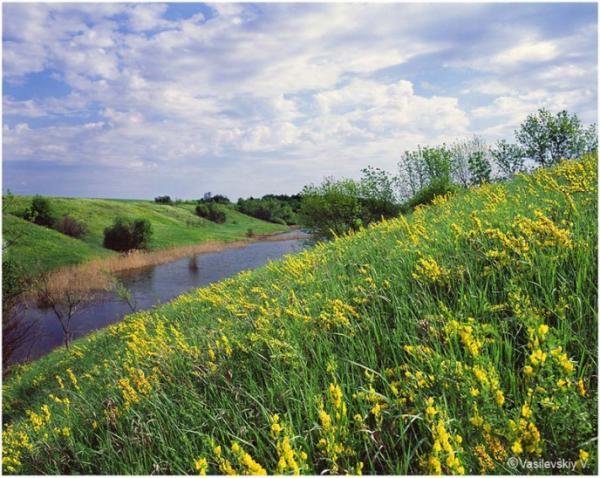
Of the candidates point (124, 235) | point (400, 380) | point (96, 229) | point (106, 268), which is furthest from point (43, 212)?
point (400, 380)

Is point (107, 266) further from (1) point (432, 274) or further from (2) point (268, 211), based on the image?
(2) point (268, 211)

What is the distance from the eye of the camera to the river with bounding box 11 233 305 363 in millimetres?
29859

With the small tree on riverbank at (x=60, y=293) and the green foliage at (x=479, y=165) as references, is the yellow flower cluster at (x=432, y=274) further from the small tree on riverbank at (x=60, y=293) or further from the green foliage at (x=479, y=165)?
the green foliage at (x=479, y=165)

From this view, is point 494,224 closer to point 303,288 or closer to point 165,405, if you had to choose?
point 303,288

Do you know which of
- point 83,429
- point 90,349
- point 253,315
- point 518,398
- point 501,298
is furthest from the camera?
point 90,349

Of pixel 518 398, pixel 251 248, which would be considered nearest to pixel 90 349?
pixel 518 398

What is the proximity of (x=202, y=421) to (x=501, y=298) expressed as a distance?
8.78 feet

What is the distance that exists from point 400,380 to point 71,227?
67682 mm

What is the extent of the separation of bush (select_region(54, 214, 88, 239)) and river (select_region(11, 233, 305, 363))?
13453 millimetres

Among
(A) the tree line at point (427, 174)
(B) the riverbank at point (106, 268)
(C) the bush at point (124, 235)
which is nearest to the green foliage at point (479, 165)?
(A) the tree line at point (427, 174)

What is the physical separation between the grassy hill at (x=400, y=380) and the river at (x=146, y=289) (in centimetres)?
1045

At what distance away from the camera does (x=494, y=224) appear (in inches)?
185

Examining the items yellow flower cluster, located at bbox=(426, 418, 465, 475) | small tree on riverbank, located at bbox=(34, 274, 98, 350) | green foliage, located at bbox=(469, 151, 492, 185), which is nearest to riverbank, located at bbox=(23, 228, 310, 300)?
small tree on riverbank, located at bbox=(34, 274, 98, 350)

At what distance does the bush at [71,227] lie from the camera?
60037 mm
